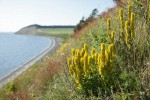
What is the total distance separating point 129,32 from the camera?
22.8ft

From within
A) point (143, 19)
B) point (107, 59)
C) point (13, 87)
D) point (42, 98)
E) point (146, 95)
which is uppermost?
point (143, 19)

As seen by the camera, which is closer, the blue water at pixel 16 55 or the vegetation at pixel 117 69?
the vegetation at pixel 117 69

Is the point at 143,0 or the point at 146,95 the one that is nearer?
the point at 146,95

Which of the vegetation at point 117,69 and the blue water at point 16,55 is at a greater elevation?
the vegetation at point 117,69

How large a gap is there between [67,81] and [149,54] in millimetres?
→ 2091

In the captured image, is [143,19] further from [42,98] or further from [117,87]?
[42,98]

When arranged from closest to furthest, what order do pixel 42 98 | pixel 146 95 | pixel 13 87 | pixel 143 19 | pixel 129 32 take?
pixel 146 95, pixel 129 32, pixel 143 19, pixel 42 98, pixel 13 87

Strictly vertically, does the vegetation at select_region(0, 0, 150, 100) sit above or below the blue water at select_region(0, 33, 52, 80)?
above

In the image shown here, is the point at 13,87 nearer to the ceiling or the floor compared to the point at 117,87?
nearer to the floor

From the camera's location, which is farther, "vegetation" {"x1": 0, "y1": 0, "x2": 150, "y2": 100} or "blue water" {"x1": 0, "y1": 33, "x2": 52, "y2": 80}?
"blue water" {"x1": 0, "y1": 33, "x2": 52, "y2": 80}

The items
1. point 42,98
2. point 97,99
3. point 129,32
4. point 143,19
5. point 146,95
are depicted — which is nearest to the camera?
point 146,95

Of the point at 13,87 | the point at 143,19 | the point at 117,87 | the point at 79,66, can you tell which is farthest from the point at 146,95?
the point at 13,87

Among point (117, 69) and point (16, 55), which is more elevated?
point (117, 69)

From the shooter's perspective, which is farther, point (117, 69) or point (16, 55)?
point (16, 55)
